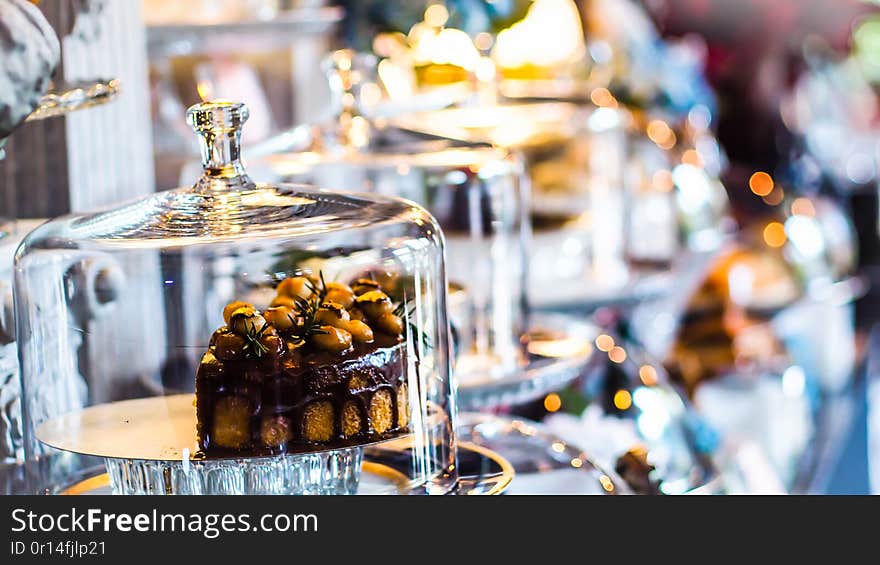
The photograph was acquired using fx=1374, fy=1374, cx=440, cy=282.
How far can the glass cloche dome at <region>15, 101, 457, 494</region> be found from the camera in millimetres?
844

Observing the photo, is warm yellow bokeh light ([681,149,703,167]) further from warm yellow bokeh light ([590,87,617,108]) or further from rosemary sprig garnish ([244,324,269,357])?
rosemary sprig garnish ([244,324,269,357])

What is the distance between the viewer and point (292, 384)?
0.84 meters

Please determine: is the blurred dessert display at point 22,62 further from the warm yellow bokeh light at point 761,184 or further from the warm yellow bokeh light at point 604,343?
the warm yellow bokeh light at point 761,184

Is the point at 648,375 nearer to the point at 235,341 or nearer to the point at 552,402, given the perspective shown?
the point at 552,402

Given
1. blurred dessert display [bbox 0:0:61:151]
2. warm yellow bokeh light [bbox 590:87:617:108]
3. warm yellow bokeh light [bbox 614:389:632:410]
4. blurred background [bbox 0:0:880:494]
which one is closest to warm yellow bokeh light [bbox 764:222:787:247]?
blurred background [bbox 0:0:880:494]

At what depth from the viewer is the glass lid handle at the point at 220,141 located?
0.92 meters

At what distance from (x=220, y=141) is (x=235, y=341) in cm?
16

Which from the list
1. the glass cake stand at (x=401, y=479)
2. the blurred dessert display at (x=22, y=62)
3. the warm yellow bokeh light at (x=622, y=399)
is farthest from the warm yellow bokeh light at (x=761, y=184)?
the blurred dessert display at (x=22, y=62)

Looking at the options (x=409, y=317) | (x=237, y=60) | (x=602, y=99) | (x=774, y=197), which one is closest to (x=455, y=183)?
(x=409, y=317)

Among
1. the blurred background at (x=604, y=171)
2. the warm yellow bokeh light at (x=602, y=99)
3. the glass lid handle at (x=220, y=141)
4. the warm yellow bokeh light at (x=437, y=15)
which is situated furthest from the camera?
the warm yellow bokeh light at (x=602, y=99)

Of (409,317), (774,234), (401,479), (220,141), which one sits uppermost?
(220,141)
